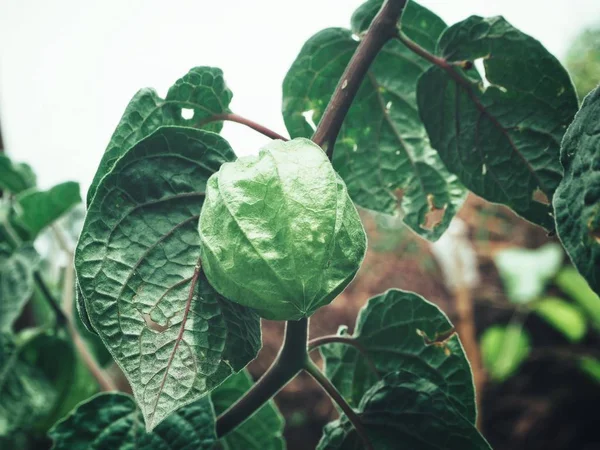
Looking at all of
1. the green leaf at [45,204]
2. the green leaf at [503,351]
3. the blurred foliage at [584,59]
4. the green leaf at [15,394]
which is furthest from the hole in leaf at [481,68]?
the blurred foliage at [584,59]

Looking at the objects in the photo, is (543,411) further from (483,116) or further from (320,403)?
(483,116)

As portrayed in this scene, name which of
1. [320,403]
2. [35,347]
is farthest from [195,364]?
[320,403]

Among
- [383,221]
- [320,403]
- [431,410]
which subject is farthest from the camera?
[383,221]

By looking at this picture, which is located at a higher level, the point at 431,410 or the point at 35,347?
the point at 431,410

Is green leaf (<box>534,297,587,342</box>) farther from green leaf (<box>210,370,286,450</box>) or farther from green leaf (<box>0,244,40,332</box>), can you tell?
green leaf (<box>0,244,40,332</box>)

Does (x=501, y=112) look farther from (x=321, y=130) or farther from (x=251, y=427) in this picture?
(x=251, y=427)

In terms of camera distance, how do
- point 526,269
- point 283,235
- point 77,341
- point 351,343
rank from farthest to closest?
1. point 526,269
2. point 77,341
3. point 351,343
4. point 283,235

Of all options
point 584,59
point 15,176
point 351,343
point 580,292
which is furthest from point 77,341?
point 584,59

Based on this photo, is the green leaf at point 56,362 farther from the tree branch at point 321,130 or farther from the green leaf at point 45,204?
the tree branch at point 321,130
